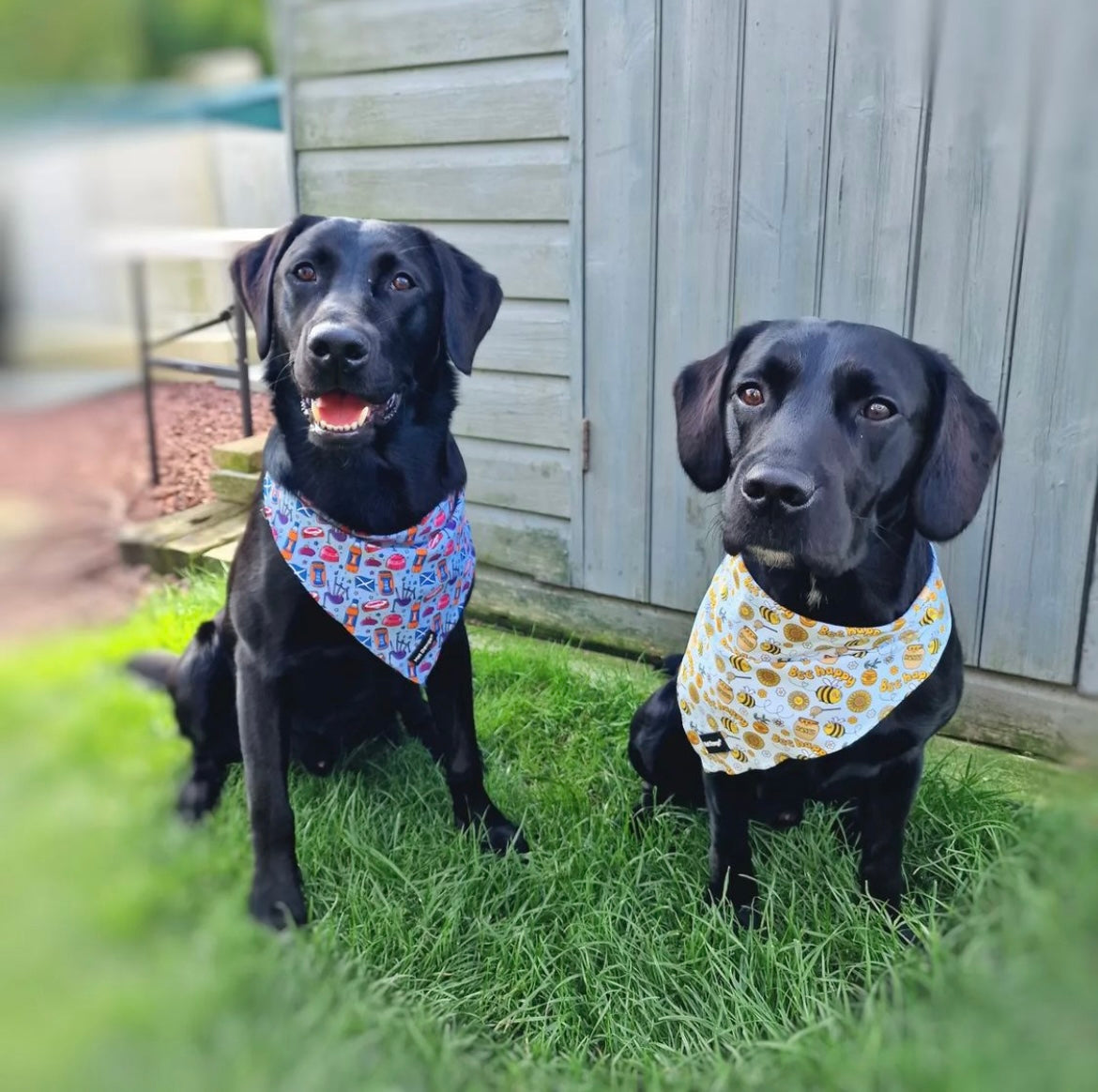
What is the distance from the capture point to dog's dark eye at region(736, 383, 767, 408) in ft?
6.21

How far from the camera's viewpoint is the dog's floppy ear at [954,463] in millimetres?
1765

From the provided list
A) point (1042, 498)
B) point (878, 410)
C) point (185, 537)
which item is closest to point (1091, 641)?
point (1042, 498)

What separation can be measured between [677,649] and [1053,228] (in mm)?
2540

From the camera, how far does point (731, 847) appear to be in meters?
2.12

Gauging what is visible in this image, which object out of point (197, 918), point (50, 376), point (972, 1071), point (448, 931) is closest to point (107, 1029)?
point (197, 918)

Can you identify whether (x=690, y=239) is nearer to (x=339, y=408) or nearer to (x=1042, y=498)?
(x=1042, y=498)

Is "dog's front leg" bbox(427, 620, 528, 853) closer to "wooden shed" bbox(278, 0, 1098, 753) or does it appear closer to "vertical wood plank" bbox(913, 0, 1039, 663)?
"wooden shed" bbox(278, 0, 1098, 753)

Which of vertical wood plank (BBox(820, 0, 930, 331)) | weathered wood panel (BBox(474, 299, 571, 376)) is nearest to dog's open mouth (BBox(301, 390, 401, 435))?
vertical wood plank (BBox(820, 0, 930, 331))

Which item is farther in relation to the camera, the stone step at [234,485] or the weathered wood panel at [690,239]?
the weathered wood panel at [690,239]

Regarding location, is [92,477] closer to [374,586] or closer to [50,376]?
[50,376]

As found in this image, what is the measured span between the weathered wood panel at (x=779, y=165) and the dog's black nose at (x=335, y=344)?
159cm

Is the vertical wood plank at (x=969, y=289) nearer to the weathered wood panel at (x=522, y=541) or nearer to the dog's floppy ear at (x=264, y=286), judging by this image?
the dog's floppy ear at (x=264, y=286)

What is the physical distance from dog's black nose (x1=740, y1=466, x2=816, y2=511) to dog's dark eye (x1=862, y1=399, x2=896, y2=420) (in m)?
0.26

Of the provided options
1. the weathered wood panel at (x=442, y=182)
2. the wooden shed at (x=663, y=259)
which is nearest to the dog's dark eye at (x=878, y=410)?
the wooden shed at (x=663, y=259)
